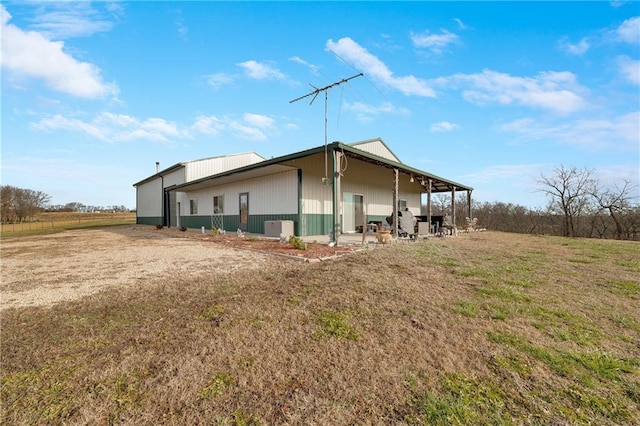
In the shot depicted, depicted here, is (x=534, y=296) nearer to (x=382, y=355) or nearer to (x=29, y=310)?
(x=382, y=355)

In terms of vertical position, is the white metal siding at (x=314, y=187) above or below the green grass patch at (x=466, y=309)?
above

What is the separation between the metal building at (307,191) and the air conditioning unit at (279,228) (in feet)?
1.55

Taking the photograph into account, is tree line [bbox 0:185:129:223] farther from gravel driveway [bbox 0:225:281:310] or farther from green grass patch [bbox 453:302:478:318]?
green grass patch [bbox 453:302:478:318]

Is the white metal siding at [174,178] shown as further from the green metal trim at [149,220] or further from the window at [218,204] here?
the window at [218,204]

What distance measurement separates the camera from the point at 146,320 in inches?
124

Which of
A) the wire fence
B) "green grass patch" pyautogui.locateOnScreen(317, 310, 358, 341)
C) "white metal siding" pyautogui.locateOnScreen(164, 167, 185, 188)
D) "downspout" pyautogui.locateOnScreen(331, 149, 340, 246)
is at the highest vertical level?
"white metal siding" pyautogui.locateOnScreen(164, 167, 185, 188)

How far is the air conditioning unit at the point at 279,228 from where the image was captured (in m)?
11.2

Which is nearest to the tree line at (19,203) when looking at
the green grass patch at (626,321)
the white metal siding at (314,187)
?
the white metal siding at (314,187)

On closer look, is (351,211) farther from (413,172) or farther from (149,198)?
(149,198)

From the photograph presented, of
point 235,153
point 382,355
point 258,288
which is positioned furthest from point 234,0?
point 235,153

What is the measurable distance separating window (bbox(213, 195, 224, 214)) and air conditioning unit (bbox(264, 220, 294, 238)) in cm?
561

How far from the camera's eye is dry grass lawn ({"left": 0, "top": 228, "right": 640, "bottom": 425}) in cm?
173

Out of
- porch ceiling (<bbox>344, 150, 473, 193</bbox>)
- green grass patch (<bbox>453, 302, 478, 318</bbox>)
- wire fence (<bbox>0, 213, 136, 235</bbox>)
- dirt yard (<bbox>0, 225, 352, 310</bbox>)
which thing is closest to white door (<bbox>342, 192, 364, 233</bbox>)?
porch ceiling (<bbox>344, 150, 473, 193</bbox>)

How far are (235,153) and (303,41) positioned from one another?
1341 cm
